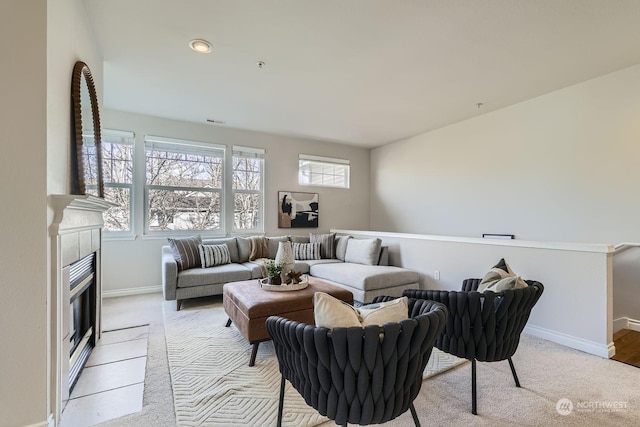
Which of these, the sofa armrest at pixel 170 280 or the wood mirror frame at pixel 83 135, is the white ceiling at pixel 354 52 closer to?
the wood mirror frame at pixel 83 135

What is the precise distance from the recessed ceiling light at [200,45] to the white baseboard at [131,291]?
11.2 ft

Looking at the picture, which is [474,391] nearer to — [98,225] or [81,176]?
[81,176]

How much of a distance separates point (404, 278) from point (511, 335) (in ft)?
6.51

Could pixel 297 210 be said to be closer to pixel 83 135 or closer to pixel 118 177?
pixel 118 177

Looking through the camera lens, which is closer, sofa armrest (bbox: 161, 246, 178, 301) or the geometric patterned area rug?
the geometric patterned area rug

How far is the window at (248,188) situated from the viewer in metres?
4.97

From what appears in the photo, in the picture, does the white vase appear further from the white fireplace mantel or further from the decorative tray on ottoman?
the white fireplace mantel

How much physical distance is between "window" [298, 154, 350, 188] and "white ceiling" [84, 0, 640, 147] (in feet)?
5.28

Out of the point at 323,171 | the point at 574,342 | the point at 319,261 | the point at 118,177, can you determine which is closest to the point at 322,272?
the point at 319,261

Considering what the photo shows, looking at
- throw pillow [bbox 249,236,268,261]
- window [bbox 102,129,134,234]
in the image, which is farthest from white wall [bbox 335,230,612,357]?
window [bbox 102,129,134,234]

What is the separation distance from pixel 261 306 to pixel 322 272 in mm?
1945

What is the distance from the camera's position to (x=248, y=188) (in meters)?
5.09

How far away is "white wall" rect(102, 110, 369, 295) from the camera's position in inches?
163

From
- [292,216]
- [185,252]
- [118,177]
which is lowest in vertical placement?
[185,252]
